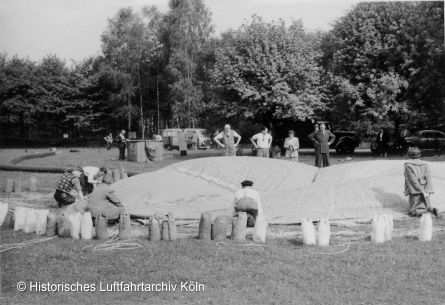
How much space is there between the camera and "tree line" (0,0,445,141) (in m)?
15.9

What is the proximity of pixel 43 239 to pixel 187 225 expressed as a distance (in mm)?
2157

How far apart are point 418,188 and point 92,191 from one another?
19.1 ft

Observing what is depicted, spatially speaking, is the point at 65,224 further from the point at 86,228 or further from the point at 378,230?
the point at 378,230

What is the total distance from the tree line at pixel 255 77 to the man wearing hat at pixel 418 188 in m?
6.03

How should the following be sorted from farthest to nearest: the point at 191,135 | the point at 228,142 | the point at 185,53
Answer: the point at 191,135
the point at 185,53
the point at 228,142

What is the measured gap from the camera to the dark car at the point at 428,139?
16.8 meters

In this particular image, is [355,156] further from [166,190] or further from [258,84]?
[166,190]

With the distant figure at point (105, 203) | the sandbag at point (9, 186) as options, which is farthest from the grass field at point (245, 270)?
the sandbag at point (9, 186)

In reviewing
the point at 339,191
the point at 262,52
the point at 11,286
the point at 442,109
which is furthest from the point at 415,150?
the point at 262,52

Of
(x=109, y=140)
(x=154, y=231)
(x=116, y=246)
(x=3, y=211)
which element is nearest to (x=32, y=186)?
(x=3, y=211)

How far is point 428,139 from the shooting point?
18750mm

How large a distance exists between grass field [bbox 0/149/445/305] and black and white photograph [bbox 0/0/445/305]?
3 centimetres

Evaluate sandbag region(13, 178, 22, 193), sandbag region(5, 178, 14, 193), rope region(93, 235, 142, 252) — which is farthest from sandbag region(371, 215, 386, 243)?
sandbag region(13, 178, 22, 193)

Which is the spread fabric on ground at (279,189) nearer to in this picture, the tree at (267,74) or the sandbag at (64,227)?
the sandbag at (64,227)
